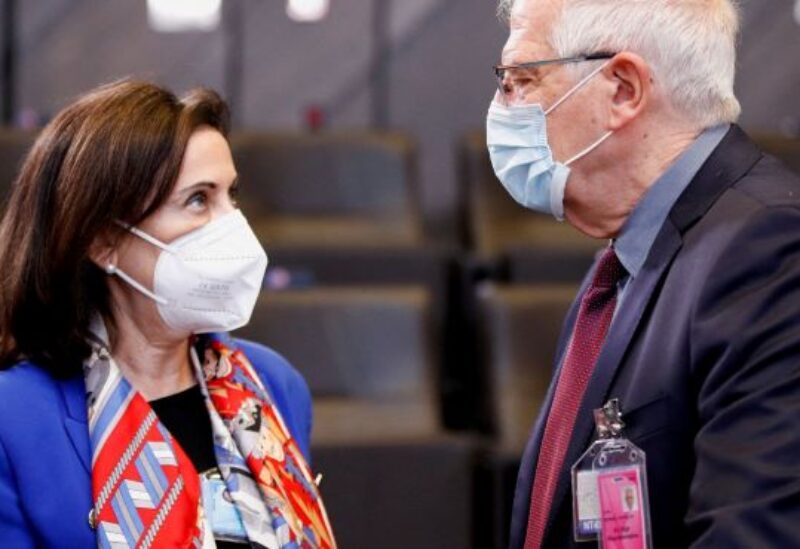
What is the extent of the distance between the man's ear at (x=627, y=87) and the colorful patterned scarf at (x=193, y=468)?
0.76 meters

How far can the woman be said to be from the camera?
6.50 ft

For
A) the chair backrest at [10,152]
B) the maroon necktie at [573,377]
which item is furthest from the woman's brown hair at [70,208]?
the chair backrest at [10,152]

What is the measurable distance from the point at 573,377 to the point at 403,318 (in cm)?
209

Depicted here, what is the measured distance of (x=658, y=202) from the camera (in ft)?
5.81

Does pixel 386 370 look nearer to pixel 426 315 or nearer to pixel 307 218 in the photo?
pixel 426 315

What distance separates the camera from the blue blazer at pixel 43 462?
6.32ft

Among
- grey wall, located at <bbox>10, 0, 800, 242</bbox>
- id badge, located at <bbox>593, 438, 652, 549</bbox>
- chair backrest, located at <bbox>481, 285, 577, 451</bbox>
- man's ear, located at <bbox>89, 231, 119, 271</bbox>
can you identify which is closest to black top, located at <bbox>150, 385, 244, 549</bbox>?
man's ear, located at <bbox>89, 231, 119, 271</bbox>

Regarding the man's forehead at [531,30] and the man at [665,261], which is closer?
the man at [665,261]

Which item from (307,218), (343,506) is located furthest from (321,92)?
(343,506)

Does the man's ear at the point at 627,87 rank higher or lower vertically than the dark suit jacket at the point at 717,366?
Answer: higher

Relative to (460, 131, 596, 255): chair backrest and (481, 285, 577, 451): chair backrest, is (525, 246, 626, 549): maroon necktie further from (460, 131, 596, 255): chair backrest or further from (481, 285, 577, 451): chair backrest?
(460, 131, 596, 255): chair backrest

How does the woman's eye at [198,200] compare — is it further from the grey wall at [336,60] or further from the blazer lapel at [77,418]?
the grey wall at [336,60]

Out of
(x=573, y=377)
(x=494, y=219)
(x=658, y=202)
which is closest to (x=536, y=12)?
(x=658, y=202)

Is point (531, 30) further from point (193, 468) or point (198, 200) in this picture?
point (193, 468)
